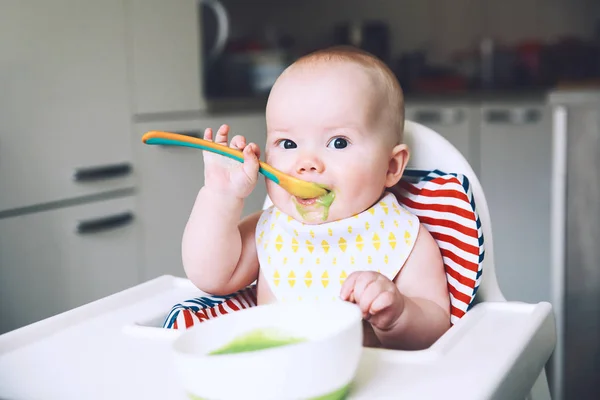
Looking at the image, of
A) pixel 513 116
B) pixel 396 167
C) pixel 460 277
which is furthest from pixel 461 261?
pixel 513 116

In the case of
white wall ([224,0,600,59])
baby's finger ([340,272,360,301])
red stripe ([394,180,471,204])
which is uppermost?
white wall ([224,0,600,59])

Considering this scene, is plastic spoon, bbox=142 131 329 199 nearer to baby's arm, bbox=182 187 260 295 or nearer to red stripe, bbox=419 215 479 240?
baby's arm, bbox=182 187 260 295

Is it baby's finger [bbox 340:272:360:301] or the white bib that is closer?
baby's finger [bbox 340:272:360:301]

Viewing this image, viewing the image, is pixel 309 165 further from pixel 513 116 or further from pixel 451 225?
pixel 513 116

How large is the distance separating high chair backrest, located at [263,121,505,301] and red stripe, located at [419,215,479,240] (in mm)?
67

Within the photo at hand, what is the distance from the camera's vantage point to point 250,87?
2.48 m

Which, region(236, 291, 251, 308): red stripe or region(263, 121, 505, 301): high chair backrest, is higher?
region(263, 121, 505, 301): high chair backrest

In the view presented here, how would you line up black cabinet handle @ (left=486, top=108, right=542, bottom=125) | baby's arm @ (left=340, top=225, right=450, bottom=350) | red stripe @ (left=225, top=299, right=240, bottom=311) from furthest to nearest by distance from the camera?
black cabinet handle @ (left=486, top=108, right=542, bottom=125)
red stripe @ (left=225, top=299, right=240, bottom=311)
baby's arm @ (left=340, top=225, right=450, bottom=350)

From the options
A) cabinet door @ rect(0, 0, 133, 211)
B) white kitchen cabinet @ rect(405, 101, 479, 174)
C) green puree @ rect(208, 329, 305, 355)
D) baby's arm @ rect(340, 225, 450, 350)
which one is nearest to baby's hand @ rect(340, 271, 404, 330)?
baby's arm @ rect(340, 225, 450, 350)

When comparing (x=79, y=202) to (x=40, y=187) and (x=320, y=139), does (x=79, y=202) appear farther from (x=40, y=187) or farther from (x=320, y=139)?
(x=320, y=139)

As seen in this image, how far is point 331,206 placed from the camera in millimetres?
804

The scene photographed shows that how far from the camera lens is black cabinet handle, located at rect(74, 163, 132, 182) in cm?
168

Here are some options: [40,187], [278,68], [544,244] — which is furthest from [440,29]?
[40,187]

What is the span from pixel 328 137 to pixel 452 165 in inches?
8.6
